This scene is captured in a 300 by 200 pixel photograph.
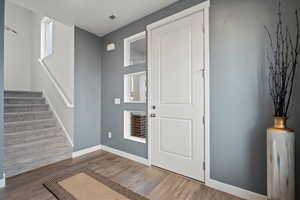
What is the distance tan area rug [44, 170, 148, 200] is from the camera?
1729mm

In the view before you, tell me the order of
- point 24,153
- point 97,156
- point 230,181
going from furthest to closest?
point 97,156, point 24,153, point 230,181

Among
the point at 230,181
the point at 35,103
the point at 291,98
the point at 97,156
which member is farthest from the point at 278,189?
the point at 35,103

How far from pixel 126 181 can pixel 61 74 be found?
2.92 metres

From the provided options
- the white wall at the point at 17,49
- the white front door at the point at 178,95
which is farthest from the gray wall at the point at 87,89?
the white wall at the point at 17,49

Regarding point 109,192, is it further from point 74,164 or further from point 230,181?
point 230,181

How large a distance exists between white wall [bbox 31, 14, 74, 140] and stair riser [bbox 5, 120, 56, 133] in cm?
25

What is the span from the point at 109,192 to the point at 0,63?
225 centimetres

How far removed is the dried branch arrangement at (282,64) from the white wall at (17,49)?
666 centimetres

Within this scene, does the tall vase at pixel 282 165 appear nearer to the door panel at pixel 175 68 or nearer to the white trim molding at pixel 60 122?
the door panel at pixel 175 68

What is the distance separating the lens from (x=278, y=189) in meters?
1.30

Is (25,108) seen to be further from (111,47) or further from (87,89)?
(111,47)

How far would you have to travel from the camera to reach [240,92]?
175 cm

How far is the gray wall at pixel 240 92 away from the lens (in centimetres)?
161

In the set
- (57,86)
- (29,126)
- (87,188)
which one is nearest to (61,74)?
(57,86)
